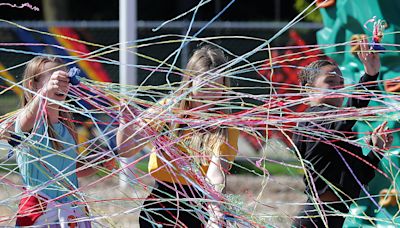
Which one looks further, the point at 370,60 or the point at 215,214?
the point at 370,60

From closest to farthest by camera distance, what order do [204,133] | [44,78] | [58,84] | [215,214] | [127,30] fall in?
1. [58,84]
2. [215,214]
3. [44,78]
4. [204,133]
5. [127,30]

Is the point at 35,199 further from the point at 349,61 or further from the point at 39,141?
the point at 349,61

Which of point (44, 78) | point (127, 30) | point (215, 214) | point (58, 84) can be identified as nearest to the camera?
point (58, 84)

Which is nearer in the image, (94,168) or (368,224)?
(94,168)

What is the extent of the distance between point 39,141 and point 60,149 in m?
0.15

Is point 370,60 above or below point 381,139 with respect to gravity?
above

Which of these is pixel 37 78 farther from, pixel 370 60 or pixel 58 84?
pixel 370 60

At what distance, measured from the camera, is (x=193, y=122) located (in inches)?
144

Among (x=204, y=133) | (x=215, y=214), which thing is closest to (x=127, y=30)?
(x=204, y=133)

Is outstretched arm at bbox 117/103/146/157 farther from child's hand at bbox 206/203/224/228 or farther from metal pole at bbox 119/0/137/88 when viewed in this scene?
metal pole at bbox 119/0/137/88

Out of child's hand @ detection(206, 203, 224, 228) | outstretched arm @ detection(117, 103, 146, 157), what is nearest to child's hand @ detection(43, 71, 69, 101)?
outstretched arm @ detection(117, 103, 146, 157)

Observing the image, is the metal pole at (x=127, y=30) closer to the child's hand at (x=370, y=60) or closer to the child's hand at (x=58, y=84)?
the child's hand at (x=370, y=60)

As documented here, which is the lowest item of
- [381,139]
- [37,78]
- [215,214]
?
[215,214]

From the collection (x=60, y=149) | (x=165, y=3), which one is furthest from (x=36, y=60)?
(x=165, y=3)
